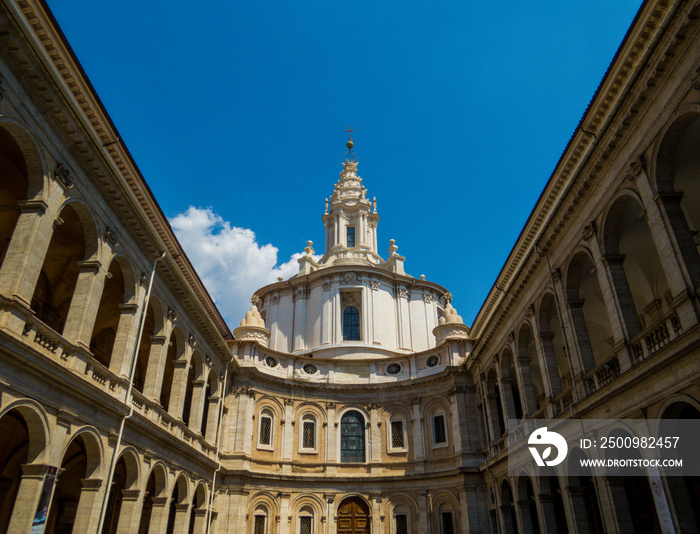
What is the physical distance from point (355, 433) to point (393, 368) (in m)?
5.11

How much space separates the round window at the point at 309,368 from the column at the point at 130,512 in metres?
18.2

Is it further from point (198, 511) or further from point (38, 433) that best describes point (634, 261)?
point (198, 511)

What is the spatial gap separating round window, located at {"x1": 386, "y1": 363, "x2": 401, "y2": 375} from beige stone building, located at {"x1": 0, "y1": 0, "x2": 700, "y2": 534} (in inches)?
3.8

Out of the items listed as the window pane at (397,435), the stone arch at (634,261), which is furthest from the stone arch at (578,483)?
the window pane at (397,435)

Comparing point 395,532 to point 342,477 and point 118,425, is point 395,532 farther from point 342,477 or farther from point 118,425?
point 118,425

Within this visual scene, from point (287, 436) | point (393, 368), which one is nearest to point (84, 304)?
point (287, 436)

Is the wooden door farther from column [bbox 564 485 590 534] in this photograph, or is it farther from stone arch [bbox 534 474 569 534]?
column [bbox 564 485 590 534]

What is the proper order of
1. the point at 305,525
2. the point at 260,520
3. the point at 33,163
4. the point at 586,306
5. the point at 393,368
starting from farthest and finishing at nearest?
the point at 393,368 < the point at 305,525 < the point at 260,520 < the point at 586,306 < the point at 33,163

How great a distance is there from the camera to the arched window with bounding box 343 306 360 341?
41094mm

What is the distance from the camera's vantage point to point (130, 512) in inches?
720

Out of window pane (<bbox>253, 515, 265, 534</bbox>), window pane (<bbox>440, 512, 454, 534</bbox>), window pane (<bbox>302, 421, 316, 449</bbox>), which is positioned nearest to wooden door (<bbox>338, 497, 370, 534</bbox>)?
window pane (<bbox>302, 421, 316, 449</bbox>)

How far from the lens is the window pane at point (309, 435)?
3378 cm

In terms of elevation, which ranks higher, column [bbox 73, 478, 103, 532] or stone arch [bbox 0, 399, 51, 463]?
stone arch [bbox 0, 399, 51, 463]

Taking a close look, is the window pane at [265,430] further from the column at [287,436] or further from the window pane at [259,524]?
the window pane at [259,524]
